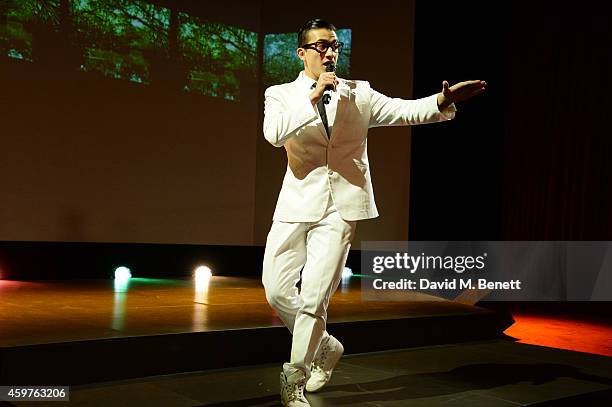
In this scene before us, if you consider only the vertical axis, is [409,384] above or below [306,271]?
below

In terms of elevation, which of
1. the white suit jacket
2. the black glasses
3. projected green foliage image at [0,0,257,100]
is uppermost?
projected green foliage image at [0,0,257,100]

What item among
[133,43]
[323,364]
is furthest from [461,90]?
[133,43]

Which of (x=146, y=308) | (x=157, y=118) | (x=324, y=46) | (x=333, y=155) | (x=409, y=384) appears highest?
(x=157, y=118)

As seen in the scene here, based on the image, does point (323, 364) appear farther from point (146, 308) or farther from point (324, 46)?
point (146, 308)

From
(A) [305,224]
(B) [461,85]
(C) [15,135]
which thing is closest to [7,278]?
(C) [15,135]

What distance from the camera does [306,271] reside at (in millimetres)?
2441

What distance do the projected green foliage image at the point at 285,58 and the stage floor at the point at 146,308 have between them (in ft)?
8.65

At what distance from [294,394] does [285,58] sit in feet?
17.9

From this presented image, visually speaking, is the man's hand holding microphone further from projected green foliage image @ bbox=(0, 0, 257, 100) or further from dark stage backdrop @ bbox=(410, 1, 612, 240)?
dark stage backdrop @ bbox=(410, 1, 612, 240)

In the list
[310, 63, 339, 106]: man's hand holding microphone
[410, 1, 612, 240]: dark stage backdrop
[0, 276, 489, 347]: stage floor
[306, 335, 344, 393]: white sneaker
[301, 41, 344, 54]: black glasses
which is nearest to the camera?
[310, 63, 339, 106]: man's hand holding microphone

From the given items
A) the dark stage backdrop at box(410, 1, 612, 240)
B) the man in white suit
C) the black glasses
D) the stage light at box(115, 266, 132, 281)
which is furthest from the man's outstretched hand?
the stage light at box(115, 266, 132, 281)

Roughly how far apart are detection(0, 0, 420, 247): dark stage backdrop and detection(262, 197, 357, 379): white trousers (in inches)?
151

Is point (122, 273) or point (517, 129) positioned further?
point (517, 129)

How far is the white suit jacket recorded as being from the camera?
2.43 m
